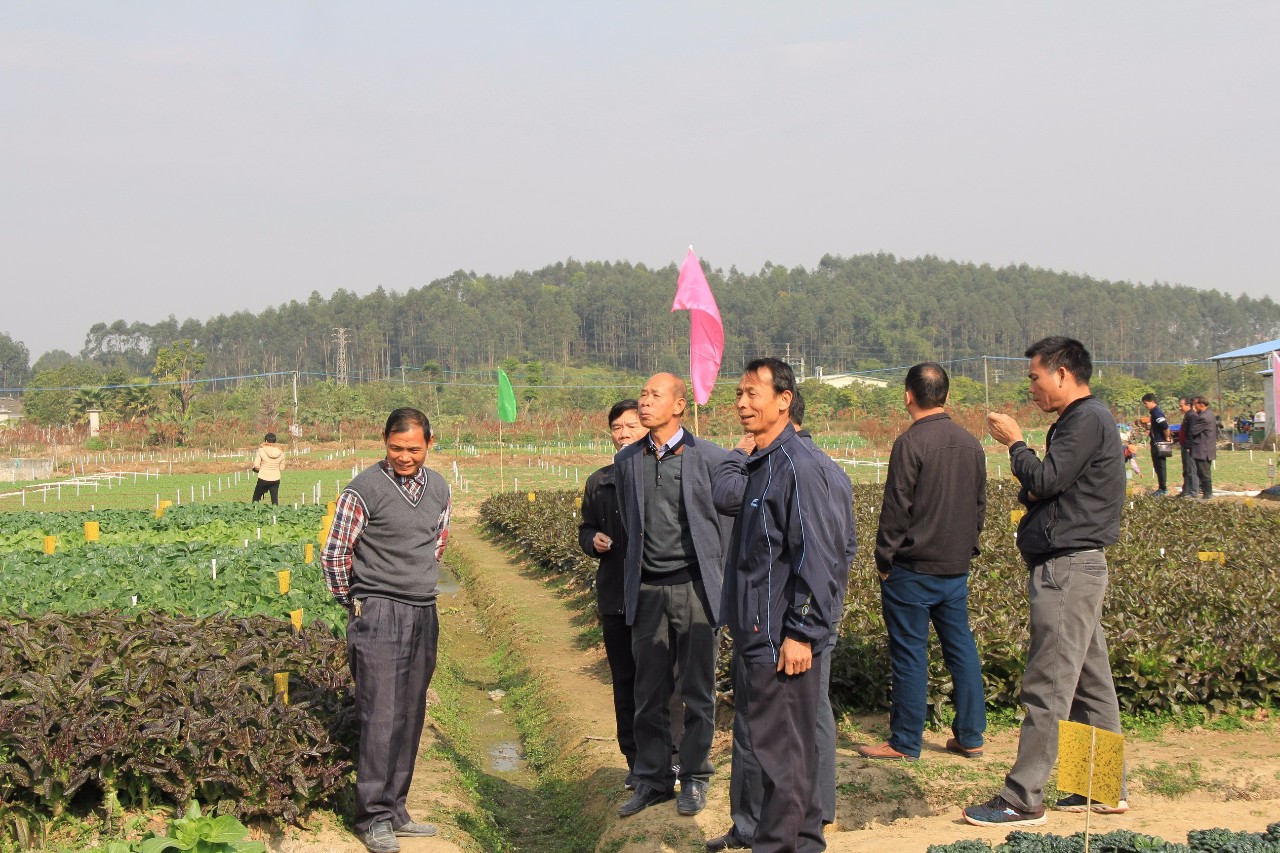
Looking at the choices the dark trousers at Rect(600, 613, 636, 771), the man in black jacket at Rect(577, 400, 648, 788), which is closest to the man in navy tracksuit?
the man in black jacket at Rect(577, 400, 648, 788)

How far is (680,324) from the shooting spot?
355 feet

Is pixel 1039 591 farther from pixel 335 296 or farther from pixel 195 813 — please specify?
pixel 335 296

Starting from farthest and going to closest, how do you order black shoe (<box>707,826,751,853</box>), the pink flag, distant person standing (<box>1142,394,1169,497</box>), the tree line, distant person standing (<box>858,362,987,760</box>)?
1. the tree line
2. distant person standing (<box>1142,394,1169,497</box>)
3. the pink flag
4. distant person standing (<box>858,362,987,760</box>)
5. black shoe (<box>707,826,751,853</box>)

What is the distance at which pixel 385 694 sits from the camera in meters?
4.88

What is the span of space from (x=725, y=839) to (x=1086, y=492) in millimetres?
2029

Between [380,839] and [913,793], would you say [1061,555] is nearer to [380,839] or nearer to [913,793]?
[913,793]

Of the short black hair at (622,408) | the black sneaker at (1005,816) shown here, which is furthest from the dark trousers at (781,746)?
the short black hair at (622,408)

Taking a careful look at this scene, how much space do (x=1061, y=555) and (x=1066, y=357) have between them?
2.70ft

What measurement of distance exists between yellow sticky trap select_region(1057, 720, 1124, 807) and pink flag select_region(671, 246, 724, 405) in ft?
17.3

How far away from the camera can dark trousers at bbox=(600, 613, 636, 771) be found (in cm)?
555

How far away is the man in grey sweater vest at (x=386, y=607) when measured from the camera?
4.87 metres

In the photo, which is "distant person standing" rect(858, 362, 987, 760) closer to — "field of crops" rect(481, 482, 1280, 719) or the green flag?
"field of crops" rect(481, 482, 1280, 719)

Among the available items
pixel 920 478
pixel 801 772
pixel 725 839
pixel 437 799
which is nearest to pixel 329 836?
pixel 437 799

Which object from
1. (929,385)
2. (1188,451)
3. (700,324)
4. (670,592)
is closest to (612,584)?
→ (670,592)
